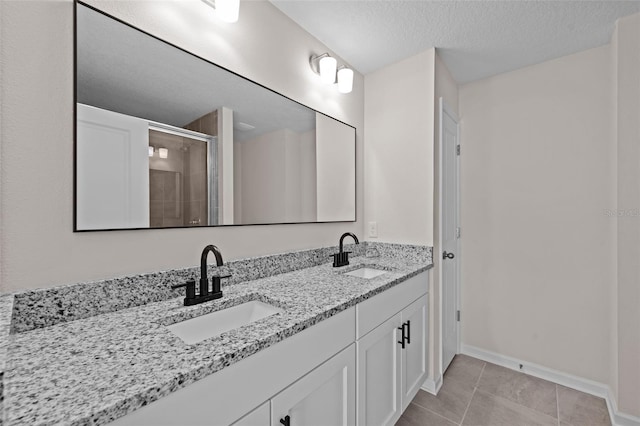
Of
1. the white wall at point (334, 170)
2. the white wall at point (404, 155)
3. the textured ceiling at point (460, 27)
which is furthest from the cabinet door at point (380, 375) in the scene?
the textured ceiling at point (460, 27)

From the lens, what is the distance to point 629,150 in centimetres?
166

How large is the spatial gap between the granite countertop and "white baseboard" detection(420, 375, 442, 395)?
126 centimetres

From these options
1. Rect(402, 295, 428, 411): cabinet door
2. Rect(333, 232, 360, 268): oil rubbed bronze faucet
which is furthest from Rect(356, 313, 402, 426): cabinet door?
Rect(333, 232, 360, 268): oil rubbed bronze faucet

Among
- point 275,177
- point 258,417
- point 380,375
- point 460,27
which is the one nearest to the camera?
point 258,417

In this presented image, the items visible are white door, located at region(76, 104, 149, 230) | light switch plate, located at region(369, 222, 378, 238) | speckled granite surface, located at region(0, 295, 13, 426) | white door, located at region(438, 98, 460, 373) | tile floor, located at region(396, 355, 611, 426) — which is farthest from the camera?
light switch plate, located at region(369, 222, 378, 238)

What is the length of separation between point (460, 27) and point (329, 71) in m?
0.85

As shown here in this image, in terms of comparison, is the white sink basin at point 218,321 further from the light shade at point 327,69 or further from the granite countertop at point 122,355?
the light shade at point 327,69

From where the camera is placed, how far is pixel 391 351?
1.53 metres

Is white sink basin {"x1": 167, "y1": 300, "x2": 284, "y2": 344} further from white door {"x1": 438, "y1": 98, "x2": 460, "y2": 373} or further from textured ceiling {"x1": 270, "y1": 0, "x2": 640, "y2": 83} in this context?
Result: textured ceiling {"x1": 270, "y1": 0, "x2": 640, "y2": 83}

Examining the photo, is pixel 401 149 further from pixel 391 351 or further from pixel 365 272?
pixel 391 351

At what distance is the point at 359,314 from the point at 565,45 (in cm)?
230

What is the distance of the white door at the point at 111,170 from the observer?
3.15ft

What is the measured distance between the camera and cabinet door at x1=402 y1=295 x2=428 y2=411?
167cm

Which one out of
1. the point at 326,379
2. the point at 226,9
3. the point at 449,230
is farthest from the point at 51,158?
the point at 449,230
